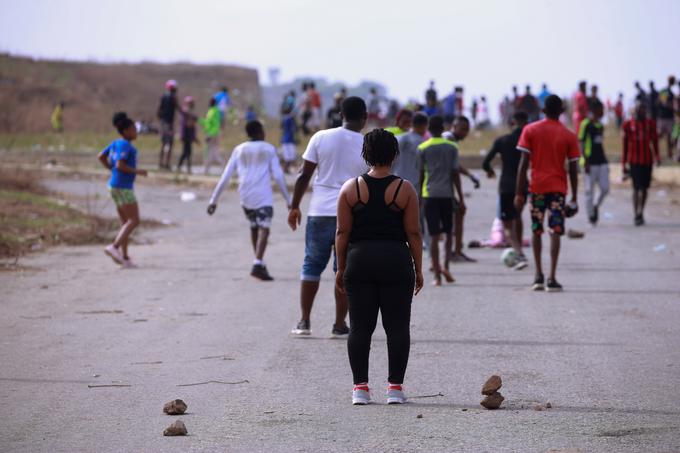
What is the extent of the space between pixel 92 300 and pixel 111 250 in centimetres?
253

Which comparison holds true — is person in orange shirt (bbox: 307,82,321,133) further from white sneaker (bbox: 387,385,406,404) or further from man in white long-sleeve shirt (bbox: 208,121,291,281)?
white sneaker (bbox: 387,385,406,404)

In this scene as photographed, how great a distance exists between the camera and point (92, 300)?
12.0 meters

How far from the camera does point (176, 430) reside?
6309 millimetres

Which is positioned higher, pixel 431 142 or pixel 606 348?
pixel 431 142

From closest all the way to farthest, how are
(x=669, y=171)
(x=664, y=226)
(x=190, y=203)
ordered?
(x=664, y=226) → (x=190, y=203) → (x=669, y=171)

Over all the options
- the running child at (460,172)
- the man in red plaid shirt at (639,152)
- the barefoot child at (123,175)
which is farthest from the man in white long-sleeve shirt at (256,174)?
the man in red plaid shirt at (639,152)

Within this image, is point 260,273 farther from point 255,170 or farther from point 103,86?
point 103,86

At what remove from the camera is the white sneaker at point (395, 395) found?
Answer: 7.10 m

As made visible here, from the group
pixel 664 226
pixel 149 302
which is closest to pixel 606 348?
pixel 149 302

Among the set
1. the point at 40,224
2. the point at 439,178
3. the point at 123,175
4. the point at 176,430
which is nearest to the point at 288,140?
the point at 40,224

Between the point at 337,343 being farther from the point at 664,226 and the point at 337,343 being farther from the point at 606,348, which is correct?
the point at 664,226

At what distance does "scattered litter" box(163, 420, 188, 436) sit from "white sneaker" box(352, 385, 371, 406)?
3.89 feet

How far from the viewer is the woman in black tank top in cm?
715

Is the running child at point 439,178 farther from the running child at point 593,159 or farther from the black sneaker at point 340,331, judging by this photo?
the running child at point 593,159
